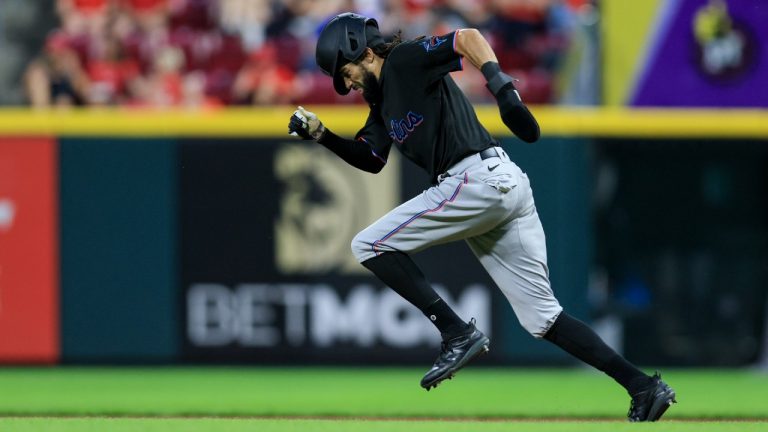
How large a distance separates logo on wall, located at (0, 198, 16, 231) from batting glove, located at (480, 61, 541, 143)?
4952mm

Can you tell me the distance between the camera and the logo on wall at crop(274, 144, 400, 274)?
8859mm

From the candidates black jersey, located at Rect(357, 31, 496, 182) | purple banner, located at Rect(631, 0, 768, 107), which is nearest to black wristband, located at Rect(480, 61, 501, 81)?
black jersey, located at Rect(357, 31, 496, 182)

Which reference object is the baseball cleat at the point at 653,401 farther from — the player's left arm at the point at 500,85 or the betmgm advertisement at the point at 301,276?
the betmgm advertisement at the point at 301,276

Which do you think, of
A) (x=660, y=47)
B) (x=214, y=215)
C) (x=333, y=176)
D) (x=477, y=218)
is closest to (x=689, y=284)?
(x=660, y=47)

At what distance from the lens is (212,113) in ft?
29.5

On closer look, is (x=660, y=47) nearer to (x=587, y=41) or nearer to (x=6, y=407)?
(x=587, y=41)

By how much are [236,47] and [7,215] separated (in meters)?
2.81

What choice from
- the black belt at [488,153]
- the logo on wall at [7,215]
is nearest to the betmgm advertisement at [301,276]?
the logo on wall at [7,215]

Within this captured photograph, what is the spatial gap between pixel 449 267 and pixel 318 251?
922 mm

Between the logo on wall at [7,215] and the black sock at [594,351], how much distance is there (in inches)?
189

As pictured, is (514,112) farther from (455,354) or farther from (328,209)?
(328,209)

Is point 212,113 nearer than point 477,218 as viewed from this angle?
No

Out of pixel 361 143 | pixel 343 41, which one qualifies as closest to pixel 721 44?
pixel 361 143

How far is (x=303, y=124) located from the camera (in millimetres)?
5445
